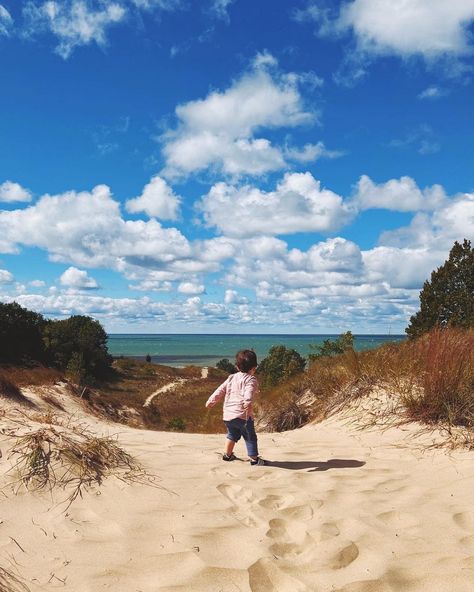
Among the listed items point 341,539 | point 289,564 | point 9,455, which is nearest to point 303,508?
point 341,539

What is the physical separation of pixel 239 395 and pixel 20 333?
42.9m

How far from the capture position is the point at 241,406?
611 cm

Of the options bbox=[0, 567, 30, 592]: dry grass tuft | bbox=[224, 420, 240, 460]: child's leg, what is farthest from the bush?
bbox=[0, 567, 30, 592]: dry grass tuft

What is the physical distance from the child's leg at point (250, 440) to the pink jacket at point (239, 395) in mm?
143

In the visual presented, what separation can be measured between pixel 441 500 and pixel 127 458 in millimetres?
3349

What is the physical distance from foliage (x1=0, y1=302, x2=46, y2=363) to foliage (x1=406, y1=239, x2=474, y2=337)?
3254 centimetres

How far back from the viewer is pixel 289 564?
313 centimetres

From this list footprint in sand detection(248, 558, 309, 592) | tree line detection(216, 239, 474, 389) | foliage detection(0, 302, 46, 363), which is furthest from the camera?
foliage detection(0, 302, 46, 363)

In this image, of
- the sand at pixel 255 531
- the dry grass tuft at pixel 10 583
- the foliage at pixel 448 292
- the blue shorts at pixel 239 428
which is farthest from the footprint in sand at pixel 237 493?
the foliage at pixel 448 292

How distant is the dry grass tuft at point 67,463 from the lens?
13.9 ft

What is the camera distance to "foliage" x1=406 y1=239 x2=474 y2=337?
26.5m

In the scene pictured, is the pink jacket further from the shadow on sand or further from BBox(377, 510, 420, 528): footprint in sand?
BBox(377, 510, 420, 528): footprint in sand

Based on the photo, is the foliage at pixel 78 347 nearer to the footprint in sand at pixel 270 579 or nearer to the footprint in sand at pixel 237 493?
the footprint in sand at pixel 237 493

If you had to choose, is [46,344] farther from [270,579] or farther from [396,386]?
[270,579]
